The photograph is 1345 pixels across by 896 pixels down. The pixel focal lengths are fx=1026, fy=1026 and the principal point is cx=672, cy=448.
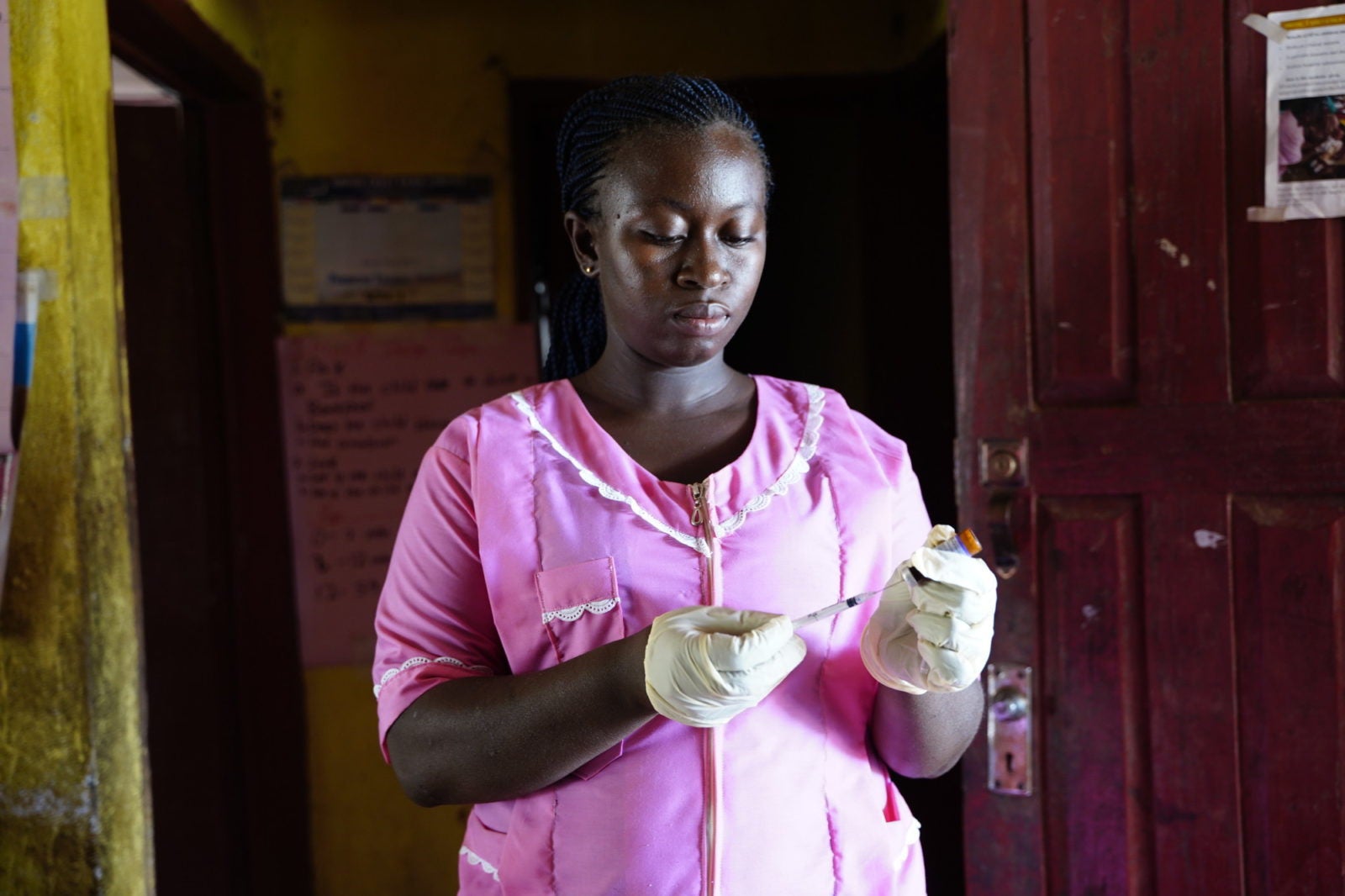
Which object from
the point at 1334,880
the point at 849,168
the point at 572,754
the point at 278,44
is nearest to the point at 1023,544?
the point at 1334,880

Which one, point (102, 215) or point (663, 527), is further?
point (102, 215)

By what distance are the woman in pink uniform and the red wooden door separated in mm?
555

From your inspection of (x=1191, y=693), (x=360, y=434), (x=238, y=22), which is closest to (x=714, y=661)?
(x=1191, y=693)

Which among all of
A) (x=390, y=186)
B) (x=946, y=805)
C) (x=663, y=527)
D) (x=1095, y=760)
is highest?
(x=390, y=186)

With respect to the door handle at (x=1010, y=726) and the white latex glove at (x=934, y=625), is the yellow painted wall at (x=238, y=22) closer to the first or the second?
the white latex glove at (x=934, y=625)

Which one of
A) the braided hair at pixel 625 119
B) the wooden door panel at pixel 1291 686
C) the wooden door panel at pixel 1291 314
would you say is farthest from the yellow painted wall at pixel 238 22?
the wooden door panel at pixel 1291 686

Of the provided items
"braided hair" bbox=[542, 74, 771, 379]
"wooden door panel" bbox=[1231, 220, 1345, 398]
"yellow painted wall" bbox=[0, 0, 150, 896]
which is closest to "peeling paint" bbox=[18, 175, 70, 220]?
"yellow painted wall" bbox=[0, 0, 150, 896]

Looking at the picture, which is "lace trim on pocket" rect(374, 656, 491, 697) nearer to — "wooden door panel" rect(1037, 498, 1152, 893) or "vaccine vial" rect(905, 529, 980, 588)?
"vaccine vial" rect(905, 529, 980, 588)

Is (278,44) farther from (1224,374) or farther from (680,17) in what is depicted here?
(1224,374)

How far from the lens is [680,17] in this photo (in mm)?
2814

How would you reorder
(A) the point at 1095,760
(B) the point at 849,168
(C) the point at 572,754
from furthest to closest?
(B) the point at 849,168, (A) the point at 1095,760, (C) the point at 572,754

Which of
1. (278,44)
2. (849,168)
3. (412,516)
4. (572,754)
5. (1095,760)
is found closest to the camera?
(572,754)

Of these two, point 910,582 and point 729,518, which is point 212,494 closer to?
point 729,518

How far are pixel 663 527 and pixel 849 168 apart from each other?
2332mm
